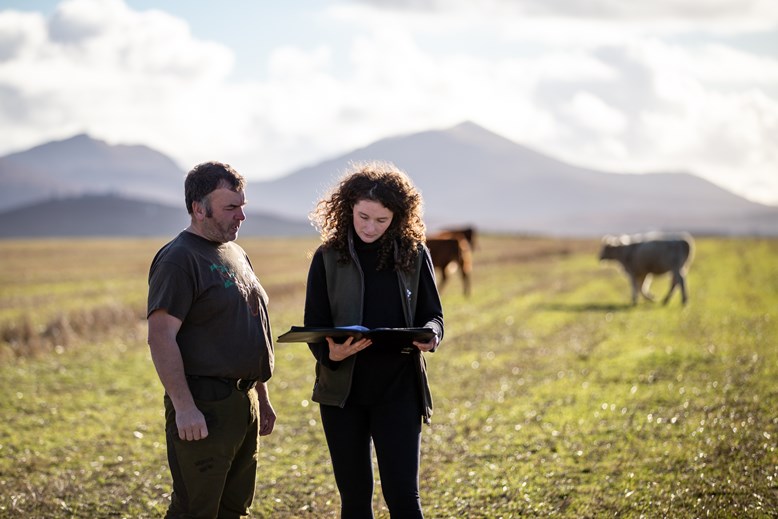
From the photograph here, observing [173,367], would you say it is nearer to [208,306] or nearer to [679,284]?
[208,306]

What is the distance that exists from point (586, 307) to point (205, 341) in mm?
19103

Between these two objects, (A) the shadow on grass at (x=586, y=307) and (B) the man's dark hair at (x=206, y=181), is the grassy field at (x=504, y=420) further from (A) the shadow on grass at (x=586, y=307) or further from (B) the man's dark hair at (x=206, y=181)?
(B) the man's dark hair at (x=206, y=181)

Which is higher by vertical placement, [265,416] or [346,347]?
[346,347]

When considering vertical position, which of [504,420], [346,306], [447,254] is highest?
[447,254]

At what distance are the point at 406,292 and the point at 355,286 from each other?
0.28m

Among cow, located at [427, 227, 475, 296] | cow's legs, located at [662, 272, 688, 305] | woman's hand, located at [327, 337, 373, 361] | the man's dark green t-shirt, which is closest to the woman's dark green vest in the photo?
woman's hand, located at [327, 337, 373, 361]

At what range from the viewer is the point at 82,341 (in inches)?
666

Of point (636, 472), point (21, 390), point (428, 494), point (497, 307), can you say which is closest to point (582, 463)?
point (636, 472)

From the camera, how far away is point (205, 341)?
4430mm

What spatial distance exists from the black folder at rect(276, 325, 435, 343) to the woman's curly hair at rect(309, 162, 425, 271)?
395 millimetres

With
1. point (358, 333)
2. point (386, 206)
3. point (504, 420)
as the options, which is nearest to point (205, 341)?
point (358, 333)

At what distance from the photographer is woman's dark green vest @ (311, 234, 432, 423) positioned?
177 inches

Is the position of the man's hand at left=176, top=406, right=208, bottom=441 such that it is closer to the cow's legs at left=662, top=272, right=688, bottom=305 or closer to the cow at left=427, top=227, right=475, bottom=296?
the cow's legs at left=662, top=272, right=688, bottom=305

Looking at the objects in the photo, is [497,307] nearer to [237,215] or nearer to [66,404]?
[66,404]
